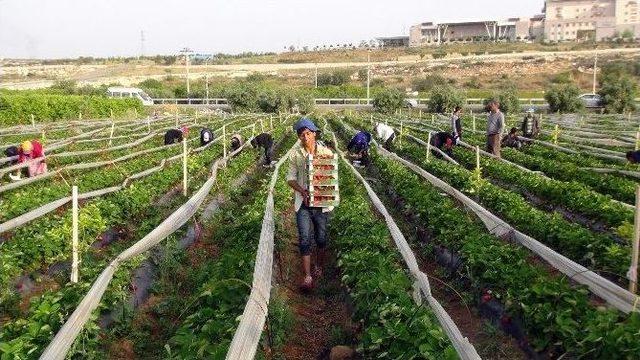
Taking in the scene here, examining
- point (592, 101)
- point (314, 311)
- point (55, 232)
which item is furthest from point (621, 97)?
point (55, 232)

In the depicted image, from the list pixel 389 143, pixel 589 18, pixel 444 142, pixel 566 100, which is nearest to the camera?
pixel 444 142

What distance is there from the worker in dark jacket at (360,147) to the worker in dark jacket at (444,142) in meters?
2.20

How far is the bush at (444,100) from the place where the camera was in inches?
1953

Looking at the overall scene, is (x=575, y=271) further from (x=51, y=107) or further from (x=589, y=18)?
(x=589, y=18)

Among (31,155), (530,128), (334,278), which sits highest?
(530,128)

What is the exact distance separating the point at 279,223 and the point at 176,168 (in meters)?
5.99

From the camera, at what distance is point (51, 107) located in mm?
38562

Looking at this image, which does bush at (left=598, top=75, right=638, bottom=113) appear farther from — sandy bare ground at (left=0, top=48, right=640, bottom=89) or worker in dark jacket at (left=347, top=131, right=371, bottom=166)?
sandy bare ground at (left=0, top=48, right=640, bottom=89)

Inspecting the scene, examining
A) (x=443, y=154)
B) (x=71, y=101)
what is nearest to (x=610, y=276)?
(x=443, y=154)

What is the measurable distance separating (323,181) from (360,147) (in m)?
9.53

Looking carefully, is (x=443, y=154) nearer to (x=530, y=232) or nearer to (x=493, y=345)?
(x=530, y=232)

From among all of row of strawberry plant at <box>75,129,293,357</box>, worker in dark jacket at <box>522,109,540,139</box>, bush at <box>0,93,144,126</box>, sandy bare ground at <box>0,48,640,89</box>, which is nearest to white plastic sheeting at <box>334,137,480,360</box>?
row of strawberry plant at <box>75,129,293,357</box>

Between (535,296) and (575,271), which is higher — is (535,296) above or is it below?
below

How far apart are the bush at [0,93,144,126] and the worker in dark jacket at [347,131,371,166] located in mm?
26020
